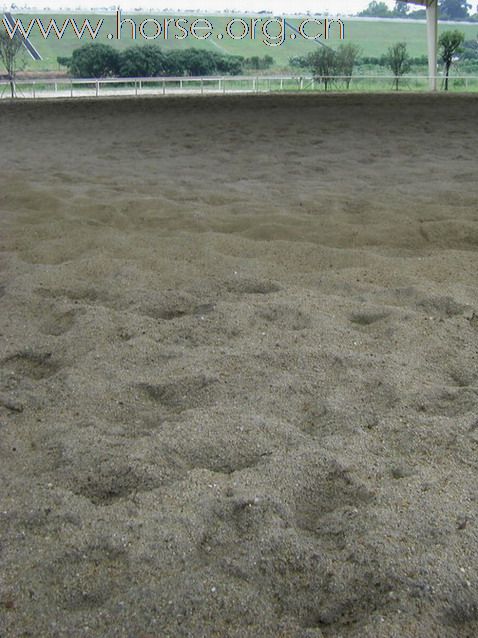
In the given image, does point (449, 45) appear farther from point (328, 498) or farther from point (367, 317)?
point (328, 498)

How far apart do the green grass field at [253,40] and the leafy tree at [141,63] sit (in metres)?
10.9

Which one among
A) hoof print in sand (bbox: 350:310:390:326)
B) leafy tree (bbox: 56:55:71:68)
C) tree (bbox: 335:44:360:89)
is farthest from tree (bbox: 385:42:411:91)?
hoof print in sand (bbox: 350:310:390:326)

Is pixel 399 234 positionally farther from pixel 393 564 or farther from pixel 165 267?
pixel 393 564

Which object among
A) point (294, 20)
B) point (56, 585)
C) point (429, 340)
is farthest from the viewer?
point (294, 20)

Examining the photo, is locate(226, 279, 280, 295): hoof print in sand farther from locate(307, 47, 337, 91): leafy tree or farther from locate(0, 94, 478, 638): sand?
locate(307, 47, 337, 91): leafy tree

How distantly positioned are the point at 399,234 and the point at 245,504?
2573 millimetres

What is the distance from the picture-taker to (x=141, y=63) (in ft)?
100

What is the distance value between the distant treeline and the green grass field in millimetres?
8523

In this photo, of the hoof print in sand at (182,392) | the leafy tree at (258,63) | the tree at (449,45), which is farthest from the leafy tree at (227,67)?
the hoof print in sand at (182,392)

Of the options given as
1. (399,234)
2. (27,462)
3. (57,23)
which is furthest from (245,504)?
(57,23)

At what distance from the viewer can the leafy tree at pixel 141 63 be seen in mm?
30094

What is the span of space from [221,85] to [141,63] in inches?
335

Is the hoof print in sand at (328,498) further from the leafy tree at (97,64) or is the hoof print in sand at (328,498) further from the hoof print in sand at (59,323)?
the leafy tree at (97,64)

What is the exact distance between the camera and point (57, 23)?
160 ft
